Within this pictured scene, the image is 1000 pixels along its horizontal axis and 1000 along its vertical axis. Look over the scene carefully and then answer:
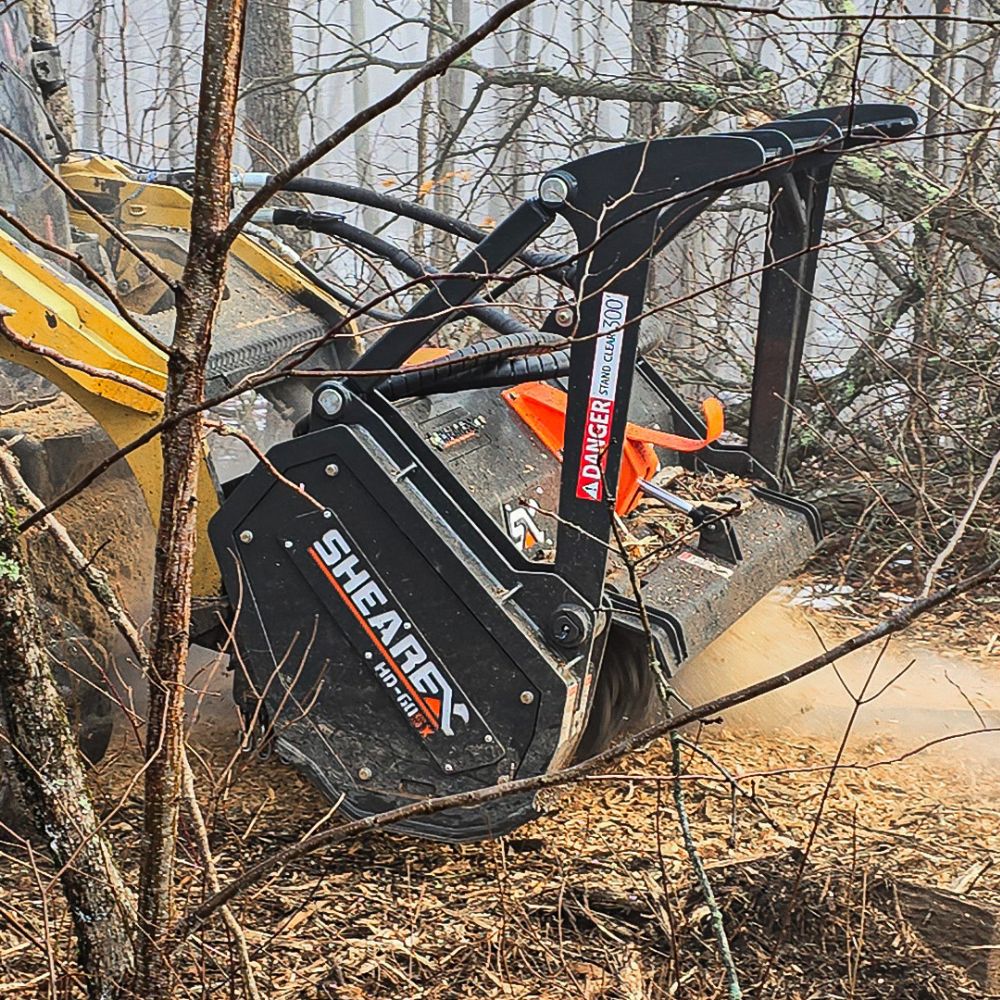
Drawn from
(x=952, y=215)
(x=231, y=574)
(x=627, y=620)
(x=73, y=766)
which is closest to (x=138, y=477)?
(x=231, y=574)

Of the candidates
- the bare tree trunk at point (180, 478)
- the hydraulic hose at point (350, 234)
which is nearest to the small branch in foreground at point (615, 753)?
the bare tree trunk at point (180, 478)

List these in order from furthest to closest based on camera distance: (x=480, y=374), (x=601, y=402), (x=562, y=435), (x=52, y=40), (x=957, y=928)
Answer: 1. (x=52, y=40)
2. (x=562, y=435)
3. (x=480, y=374)
4. (x=601, y=402)
5. (x=957, y=928)

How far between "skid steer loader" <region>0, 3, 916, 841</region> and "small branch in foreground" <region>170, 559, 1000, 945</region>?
44.1 inches

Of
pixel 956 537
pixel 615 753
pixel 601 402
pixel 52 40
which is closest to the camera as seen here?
pixel 615 753

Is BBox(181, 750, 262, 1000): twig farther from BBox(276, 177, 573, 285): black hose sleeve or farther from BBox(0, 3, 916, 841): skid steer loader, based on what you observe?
BBox(276, 177, 573, 285): black hose sleeve

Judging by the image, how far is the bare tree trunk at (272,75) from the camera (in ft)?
31.3

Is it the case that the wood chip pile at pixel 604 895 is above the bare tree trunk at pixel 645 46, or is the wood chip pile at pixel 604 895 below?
below

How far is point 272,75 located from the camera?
9.67 metres

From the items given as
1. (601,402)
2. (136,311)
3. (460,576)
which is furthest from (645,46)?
(460,576)

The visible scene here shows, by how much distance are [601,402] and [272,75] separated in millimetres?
7292

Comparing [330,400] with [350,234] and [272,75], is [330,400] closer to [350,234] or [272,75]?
[350,234]

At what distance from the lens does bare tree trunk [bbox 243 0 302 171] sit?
9547mm

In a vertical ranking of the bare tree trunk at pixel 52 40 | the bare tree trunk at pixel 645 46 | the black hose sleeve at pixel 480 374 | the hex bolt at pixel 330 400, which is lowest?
the hex bolt at pixel 330 400

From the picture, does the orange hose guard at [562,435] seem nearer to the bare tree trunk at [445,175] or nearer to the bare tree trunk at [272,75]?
the bare tree trunk at [445,175]
